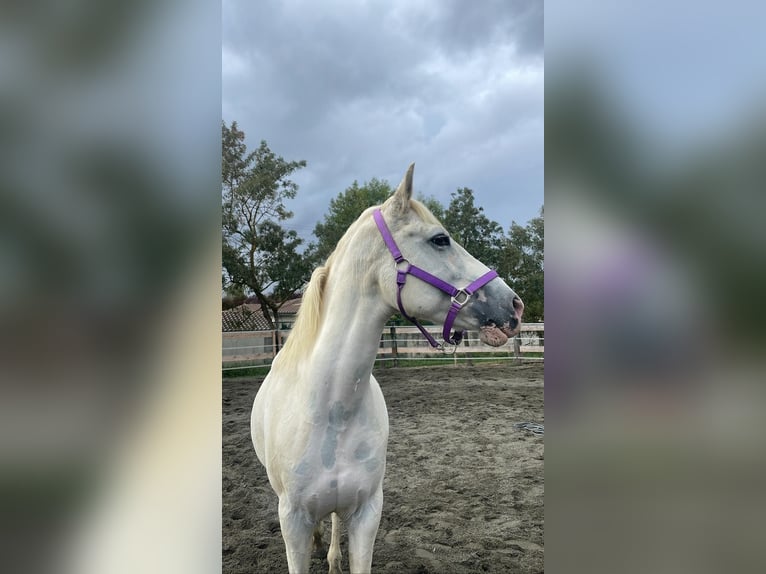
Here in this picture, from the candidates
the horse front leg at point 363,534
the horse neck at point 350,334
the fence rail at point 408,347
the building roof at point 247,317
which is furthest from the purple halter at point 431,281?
the building roof at point 247,317

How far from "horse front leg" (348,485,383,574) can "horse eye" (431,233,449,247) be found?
1.06 metres

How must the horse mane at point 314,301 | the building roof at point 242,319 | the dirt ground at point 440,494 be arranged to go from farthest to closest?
the building roof at point 242,319
the dirt ground at point 440,494
the horse mane at point 314,301

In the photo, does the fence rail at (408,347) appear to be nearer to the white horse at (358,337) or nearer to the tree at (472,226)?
the tree at (472,226)

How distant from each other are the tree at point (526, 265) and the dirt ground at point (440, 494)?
6.07m

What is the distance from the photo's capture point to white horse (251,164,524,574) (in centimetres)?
140

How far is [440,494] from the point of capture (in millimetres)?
3664

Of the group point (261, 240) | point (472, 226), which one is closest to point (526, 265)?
point (472, 226)

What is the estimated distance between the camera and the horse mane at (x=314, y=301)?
1508 mm

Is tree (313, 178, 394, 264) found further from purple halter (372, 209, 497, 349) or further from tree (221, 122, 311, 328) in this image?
purple halter (372, 209, 497, 349)
